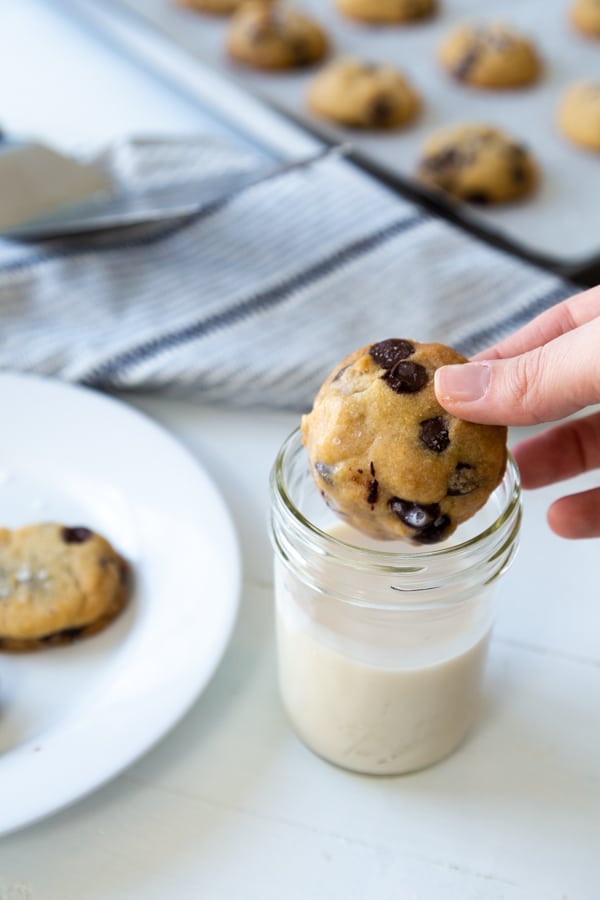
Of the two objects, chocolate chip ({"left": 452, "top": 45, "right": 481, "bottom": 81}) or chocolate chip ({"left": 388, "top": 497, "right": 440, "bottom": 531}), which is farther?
chocolate chip ({"left": 452, "top": 45, "right": 481, "bottom": 81})

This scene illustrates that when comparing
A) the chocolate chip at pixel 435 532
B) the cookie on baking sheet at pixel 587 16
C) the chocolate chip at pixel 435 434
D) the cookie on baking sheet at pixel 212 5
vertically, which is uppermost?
the chocolate chip at pixel 435 434

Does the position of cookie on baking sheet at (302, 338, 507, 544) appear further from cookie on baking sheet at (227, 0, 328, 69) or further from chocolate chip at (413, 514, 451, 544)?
cookie on baking sheet at (227, 0, 328, 69)

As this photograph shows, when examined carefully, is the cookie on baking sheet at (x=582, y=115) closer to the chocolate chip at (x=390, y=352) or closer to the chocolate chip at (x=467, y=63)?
the chocolate chip at (x=467, y=63)

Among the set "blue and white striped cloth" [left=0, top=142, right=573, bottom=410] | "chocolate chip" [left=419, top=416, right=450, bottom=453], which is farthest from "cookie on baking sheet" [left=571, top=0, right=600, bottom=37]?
"chocolate chip" [left=419, top=416, right=450, bottom=453]

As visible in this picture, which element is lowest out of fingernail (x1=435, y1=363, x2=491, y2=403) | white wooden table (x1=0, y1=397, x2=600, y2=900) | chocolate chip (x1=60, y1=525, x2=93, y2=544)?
white wooden table (x1=0, y1=397, x2=600, y2=900)

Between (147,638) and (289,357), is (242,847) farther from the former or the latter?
(289,357)

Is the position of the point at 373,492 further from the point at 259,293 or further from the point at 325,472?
the point at 259,293

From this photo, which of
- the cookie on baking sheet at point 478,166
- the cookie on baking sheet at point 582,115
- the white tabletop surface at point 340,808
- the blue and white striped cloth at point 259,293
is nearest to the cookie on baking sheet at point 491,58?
the cookie on baking sheet at point 582,115
